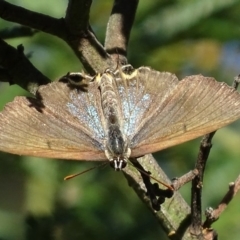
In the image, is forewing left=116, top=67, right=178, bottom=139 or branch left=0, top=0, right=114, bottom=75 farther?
forewing left=116, top=67, right=178, bottom=139

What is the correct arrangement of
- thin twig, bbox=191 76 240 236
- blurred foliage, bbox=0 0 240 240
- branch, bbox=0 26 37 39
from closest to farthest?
thin twig, bbox=191 76 240 236, branch, bbox=0 26 37 39, blurred foliage, bbox=0 0 240 240

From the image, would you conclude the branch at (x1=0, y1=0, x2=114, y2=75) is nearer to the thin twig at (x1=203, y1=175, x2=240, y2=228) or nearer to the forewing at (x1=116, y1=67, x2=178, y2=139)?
the forewing at (x1=116, y1=67, x2=178, y2=139)

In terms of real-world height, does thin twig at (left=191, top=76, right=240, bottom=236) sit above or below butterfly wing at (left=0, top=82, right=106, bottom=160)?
below

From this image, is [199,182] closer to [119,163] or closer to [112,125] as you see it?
[119,163]

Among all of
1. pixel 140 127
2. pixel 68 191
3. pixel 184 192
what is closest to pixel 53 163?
pixel 68 191

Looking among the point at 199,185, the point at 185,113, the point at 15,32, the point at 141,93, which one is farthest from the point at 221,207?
the point at 15,32

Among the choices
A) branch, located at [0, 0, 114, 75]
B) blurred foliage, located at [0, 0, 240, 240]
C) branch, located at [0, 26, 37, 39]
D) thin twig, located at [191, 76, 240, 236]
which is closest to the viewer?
thin twig, located at [191, 76, 240, 236]

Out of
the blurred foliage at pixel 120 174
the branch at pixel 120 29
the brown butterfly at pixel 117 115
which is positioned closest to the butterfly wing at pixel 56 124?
the brown butterfly at pixel 117 115

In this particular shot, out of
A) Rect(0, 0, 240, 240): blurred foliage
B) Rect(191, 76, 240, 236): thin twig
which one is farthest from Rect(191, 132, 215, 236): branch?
Rect(0, 0, 240, 240): blurred foliage
